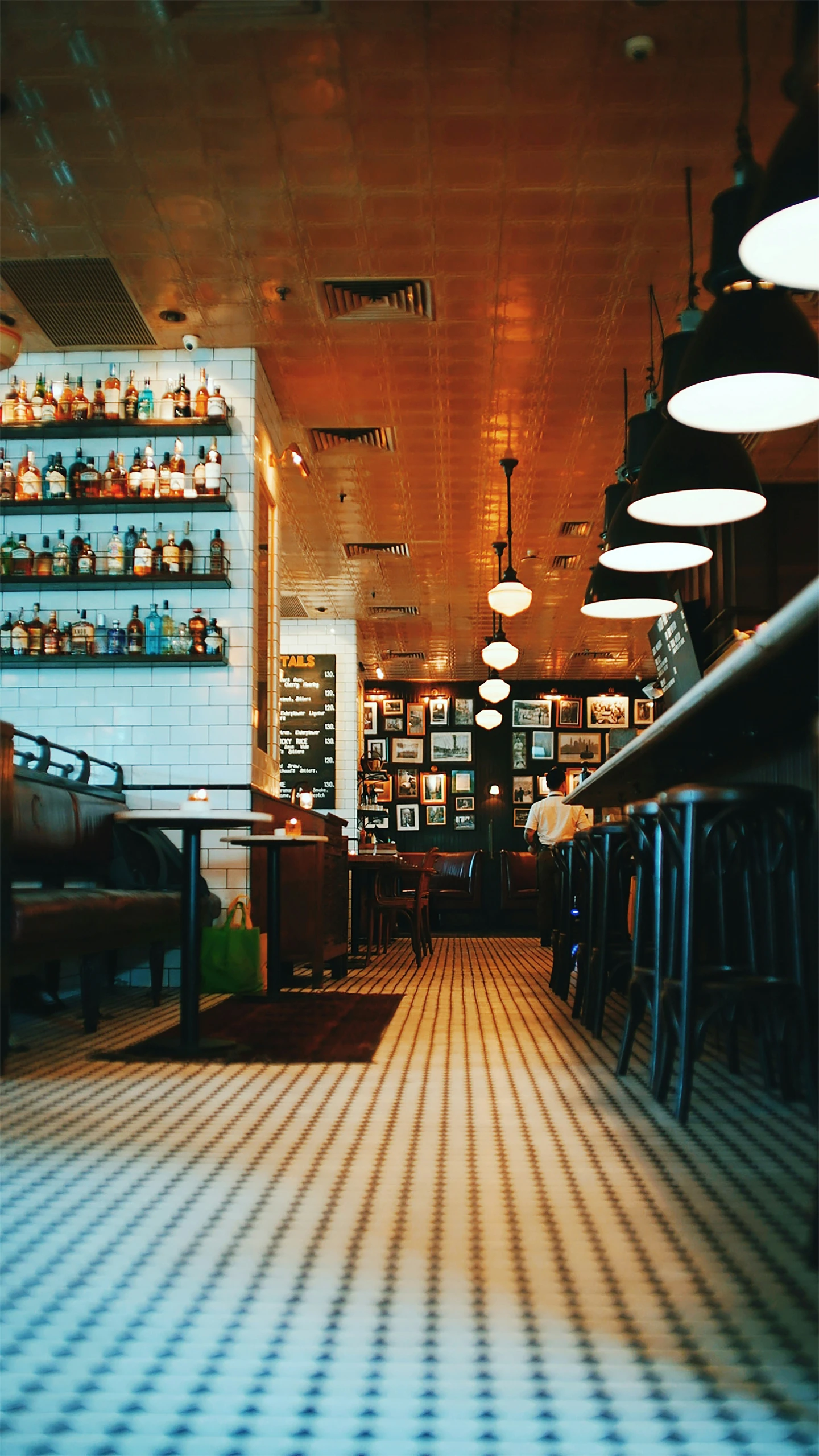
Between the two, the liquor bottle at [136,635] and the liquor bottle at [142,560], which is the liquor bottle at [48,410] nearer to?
the liquor bottle at [142,560]

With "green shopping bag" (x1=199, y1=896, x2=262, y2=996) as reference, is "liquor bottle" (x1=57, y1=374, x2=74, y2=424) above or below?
above

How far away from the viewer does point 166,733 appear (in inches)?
267

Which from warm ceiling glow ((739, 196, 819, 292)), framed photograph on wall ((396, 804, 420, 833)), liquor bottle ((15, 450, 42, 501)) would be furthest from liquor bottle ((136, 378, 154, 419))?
framed photograph on wall ((396, 804, 420, 833))

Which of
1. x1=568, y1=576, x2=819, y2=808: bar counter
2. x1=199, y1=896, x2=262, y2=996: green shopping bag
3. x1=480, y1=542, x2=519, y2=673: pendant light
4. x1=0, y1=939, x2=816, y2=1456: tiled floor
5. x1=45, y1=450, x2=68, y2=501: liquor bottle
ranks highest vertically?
x1=45, y1=450, x2=68, y2=501: liquor bottle

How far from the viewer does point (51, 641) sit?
663cm

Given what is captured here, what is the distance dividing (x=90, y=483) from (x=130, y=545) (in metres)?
0.42

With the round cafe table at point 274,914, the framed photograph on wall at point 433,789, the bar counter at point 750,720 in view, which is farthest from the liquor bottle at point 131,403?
the framed photograph on wall at point 433,789

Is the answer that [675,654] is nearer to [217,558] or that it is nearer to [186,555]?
[217,558]

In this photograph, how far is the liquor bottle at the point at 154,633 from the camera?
6.63 metres

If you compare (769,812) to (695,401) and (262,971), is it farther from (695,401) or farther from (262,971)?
(262,971)

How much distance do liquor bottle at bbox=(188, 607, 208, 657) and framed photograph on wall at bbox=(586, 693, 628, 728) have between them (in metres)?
10.4

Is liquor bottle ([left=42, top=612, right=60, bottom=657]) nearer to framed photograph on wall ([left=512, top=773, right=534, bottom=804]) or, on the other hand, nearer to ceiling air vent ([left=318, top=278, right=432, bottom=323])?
ceiling air vent ([left=318, top=278, right=432, bottom=323])

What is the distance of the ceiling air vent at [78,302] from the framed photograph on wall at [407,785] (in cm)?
1000

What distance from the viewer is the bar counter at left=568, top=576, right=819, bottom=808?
239 cm
